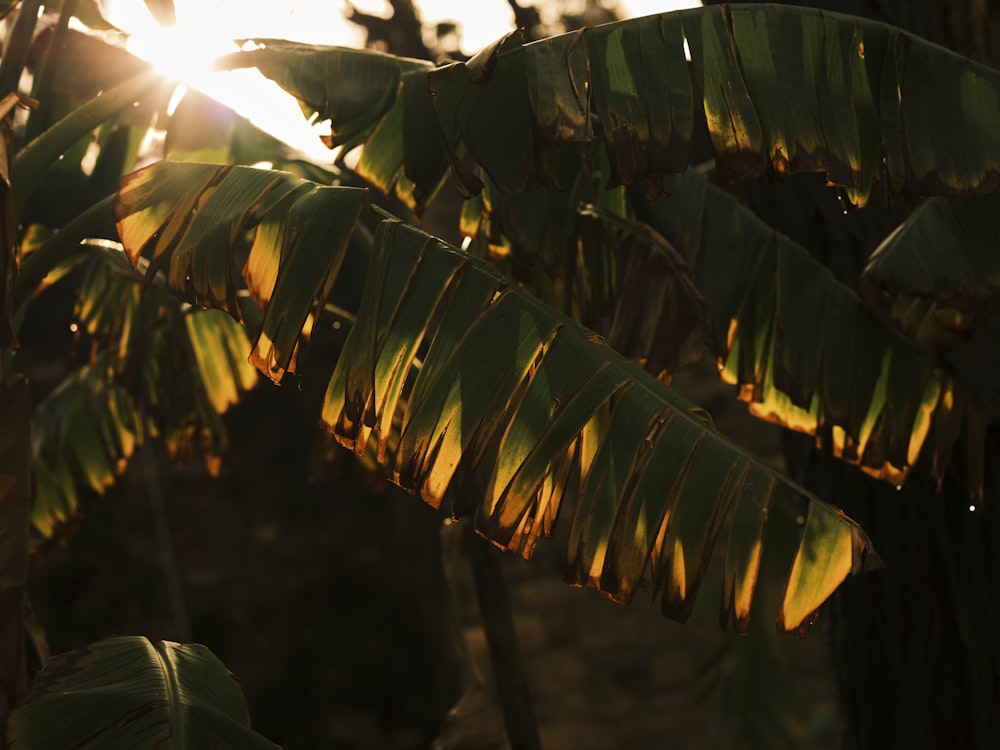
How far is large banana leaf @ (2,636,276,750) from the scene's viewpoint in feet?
4.53

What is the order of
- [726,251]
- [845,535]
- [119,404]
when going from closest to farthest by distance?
[845,535] → [726,251] → [119,404]

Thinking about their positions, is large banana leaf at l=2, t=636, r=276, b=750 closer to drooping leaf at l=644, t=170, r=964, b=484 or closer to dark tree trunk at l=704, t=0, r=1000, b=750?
drooping leaf at l=644, t=170, r=964, b=484

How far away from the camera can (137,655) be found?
158 centimetres

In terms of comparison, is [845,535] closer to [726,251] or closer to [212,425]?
[726,251]

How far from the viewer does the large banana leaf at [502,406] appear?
139cm

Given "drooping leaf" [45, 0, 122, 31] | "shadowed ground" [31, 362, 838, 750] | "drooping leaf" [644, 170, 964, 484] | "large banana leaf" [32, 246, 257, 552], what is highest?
"drooping leaf" [45, 0, 122, 31]

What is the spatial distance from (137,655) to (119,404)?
1340 mm

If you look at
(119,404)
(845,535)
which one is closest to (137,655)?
(845,535)

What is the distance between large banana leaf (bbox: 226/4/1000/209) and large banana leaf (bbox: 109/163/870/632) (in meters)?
0.18

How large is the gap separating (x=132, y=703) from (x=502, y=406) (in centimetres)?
61

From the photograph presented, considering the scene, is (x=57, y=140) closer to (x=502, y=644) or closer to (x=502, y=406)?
(x=502, y=406)

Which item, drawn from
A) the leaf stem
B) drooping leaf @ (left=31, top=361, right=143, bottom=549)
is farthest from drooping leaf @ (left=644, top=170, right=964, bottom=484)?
drooping leaf @ (left=31, top=361, right=143, bottom=549)

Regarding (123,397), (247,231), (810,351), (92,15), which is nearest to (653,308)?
(810,351)

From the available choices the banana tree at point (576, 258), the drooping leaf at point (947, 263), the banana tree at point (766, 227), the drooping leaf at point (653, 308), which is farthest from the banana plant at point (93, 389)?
the drooping leaf at point (947, 263)
